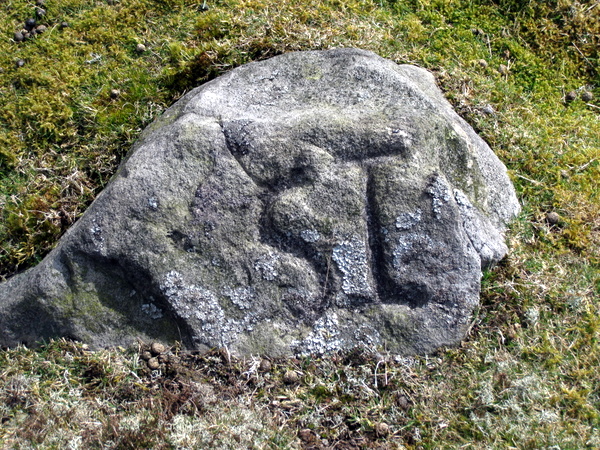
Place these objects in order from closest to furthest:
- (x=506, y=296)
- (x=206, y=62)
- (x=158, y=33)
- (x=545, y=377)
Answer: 1. (x=545, y=377)
2. (x=506, y=296)
3. (x=206, y=62)
4. (x=158, y=33)

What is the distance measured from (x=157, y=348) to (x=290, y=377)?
90 centimetres

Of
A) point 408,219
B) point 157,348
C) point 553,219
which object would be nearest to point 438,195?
point 408,219

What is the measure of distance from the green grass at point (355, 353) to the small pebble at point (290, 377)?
0.03 metres

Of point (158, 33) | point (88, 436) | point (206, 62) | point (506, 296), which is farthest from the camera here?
point (158, 33)

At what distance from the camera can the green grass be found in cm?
350

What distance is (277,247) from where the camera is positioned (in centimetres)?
376

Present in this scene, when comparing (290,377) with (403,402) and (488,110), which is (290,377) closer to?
(403,402)

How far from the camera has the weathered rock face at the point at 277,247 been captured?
12.2 feet

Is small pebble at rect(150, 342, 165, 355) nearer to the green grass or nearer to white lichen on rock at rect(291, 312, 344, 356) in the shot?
the green grass

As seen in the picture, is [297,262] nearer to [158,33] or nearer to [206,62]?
[206,62]

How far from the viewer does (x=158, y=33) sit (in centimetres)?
554

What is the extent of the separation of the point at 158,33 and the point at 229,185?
2.51 meters

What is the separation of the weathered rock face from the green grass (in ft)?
Result: 0.72

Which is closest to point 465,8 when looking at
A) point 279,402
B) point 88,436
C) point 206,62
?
point 206,62
